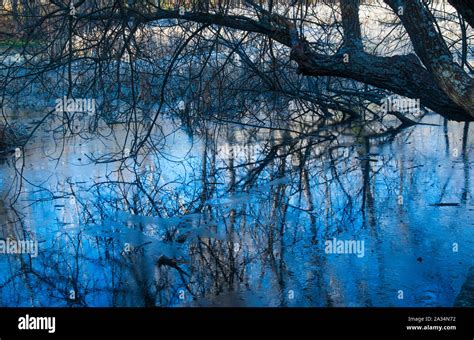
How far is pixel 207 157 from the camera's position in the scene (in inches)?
346

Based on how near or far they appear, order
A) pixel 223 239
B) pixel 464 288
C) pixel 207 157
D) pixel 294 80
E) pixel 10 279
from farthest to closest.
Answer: pixel 294 80 < pixel 207 157 < pixel 223 239 < pixel 10 279 < pixel 464 288

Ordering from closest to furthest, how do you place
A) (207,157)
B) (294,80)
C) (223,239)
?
1. (223,239)
2. (207,157)
3. (294,80)

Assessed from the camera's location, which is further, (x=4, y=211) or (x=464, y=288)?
(x=4, y=211)

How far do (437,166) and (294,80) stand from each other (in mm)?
2624

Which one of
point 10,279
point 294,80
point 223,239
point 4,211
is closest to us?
point 10,279

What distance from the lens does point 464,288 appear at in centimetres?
473

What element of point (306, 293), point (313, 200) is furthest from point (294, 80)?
point (306, 293)

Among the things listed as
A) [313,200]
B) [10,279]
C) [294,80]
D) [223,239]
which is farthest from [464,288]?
[294,80]

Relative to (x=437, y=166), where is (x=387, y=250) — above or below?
below

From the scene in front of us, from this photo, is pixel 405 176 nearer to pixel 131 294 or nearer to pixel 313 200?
pixel 313 200
